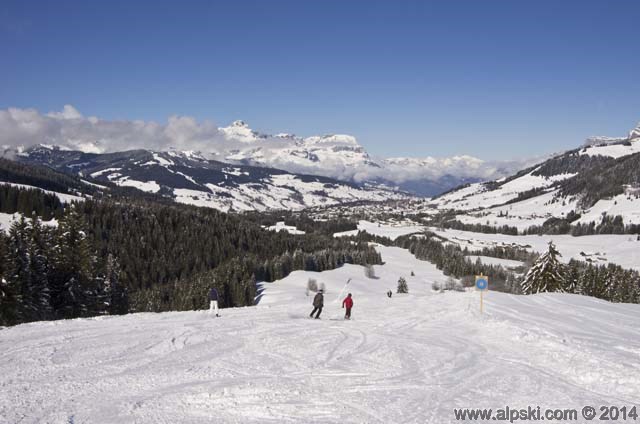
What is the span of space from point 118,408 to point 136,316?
18631 millimetres

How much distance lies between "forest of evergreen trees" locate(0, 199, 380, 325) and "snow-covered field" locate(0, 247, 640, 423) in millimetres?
27366

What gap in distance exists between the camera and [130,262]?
441 ft

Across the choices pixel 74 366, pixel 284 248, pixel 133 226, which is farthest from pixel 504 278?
pixel 74 366

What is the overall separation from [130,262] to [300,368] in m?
131

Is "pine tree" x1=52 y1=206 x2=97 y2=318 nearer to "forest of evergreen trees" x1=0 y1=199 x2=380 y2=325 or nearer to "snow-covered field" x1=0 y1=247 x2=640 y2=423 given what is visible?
"forest of evergreen trees" x1=0 y1=199 x2=380 y2=325

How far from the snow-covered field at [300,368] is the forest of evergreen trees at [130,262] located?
27366 millimetres

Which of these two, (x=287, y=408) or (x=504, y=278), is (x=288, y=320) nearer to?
(x=287, y=408)

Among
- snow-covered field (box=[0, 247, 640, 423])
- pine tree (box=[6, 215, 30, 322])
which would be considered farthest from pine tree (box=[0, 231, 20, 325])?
snow-covered field (box=[0, 247, 640, 423])

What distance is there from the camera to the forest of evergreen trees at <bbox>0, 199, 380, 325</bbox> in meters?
49.4

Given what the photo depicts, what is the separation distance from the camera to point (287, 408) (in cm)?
1384

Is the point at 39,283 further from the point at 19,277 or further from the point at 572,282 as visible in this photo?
the point at 572,282

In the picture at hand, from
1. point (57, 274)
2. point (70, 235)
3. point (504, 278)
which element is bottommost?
point (504, 278)

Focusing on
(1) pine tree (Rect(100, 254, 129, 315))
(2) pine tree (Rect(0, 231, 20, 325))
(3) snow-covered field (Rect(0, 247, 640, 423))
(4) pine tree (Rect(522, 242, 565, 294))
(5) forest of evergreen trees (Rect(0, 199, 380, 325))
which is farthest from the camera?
(4) pine tree (Rect(522, 242, 565, 294))

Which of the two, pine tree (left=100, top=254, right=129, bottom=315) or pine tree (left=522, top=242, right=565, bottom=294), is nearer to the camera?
pine tree (left=100, top=254, right=129, bottom=315)
